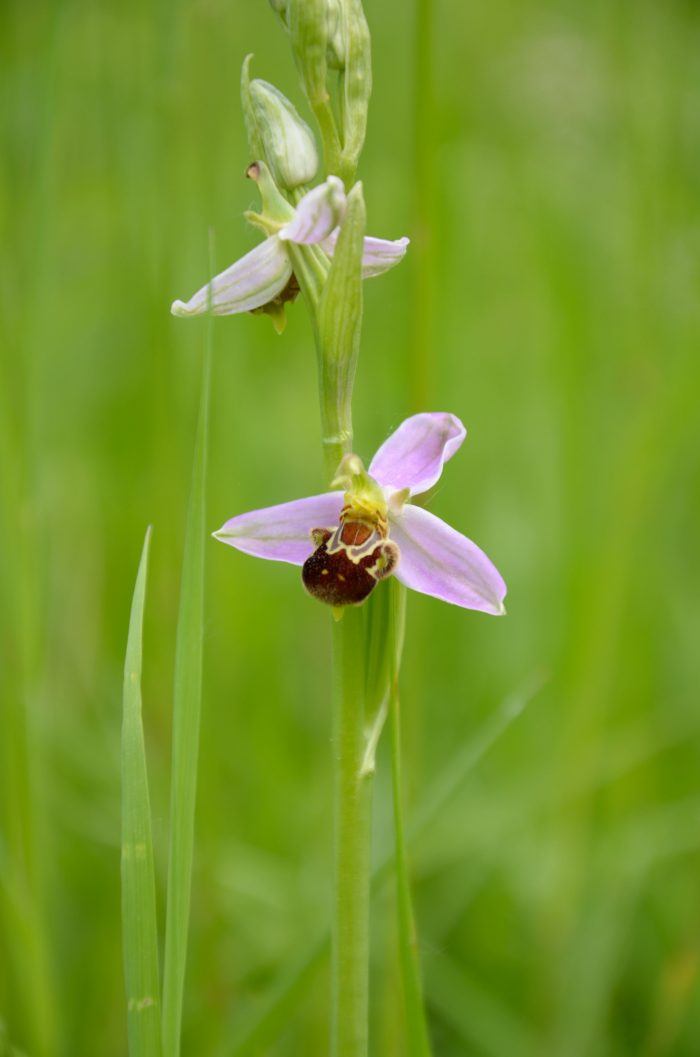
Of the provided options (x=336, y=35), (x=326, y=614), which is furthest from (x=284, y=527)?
(x=326, y=614)

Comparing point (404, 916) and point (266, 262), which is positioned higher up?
point (266, 262)

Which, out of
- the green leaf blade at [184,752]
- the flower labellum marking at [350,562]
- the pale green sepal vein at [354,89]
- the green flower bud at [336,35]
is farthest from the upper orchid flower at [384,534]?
the green flower bud at [336,35]

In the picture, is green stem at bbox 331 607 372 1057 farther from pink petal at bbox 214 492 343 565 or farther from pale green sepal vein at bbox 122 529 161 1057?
pale green sepal vein at bbox 122 529 161 1057

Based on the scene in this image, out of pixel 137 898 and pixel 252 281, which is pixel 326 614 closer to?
pixel 252 281

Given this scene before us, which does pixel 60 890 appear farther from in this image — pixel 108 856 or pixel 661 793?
pixel 661 793

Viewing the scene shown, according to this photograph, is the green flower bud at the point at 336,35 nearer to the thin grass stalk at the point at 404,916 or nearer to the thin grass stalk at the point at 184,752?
the thin grass stalk at the point at 184,752

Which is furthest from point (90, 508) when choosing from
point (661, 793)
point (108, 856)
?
point (661, 793)
